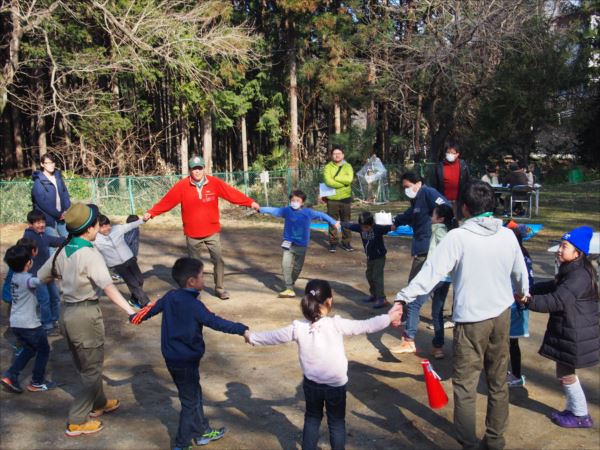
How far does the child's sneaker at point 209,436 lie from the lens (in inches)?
175

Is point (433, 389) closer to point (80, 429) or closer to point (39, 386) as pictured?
point (80, 429)

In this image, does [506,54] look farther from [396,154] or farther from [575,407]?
[575,407]

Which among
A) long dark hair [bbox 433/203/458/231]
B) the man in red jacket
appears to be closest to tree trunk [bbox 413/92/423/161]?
the man in red jacket

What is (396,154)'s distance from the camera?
102 ft

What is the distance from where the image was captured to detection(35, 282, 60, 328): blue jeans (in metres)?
6.92

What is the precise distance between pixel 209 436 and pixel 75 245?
1.78 meters

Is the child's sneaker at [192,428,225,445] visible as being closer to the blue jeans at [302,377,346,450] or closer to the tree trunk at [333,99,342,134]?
the blue jeans at [302,377,346,450]

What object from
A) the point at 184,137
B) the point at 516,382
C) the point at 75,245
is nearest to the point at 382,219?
→ the point at 516,382

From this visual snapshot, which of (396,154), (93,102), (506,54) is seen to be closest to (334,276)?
(93,102)

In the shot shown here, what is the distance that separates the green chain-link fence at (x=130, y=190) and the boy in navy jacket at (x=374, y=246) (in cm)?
989

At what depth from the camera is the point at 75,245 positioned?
462 centimetres

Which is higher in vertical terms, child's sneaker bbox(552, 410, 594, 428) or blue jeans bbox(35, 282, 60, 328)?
blue jeans bbox(35, 282, 60, 328)

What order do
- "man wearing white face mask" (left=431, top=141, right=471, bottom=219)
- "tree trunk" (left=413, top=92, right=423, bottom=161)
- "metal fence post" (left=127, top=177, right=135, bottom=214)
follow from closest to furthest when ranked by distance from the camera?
"man wearing white face mask" (left=431, top=141, right=471, bottom=219) → "metal fence post" (left=127, top=177, right=135, bottom=214) → "tree trunk" (left=413, top=92, right=423, bottom=161)

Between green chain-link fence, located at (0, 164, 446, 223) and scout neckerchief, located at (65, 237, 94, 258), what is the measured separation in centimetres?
1219
